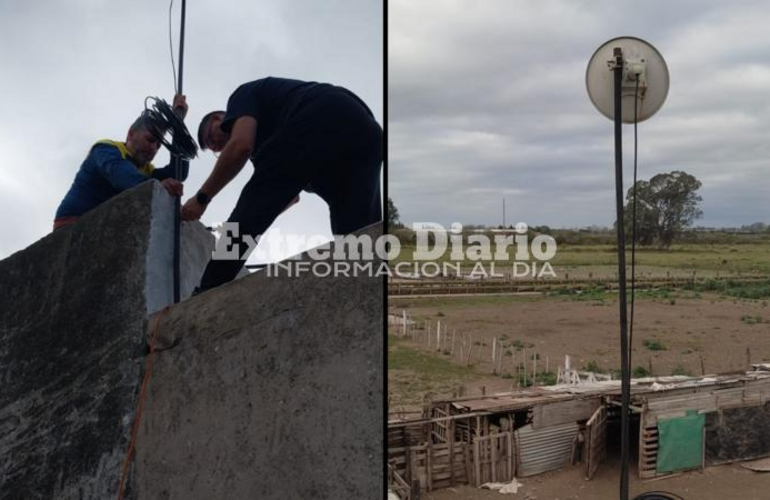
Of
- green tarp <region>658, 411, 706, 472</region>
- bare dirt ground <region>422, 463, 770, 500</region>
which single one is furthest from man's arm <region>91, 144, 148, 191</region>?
green tarp <region>658, 411, 706, 472</region>

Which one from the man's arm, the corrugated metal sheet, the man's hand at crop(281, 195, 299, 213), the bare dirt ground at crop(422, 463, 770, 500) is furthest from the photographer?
the corrugated metal sheet

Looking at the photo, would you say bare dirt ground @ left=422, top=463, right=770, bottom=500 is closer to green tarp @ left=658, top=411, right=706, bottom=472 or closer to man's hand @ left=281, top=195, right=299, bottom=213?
green tarp @ left=658, top=411, right=706, bottom=472

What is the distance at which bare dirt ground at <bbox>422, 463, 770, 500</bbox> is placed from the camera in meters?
9.32

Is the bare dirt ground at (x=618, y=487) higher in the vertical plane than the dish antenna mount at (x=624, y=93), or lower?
lower

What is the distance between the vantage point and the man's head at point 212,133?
3000mm

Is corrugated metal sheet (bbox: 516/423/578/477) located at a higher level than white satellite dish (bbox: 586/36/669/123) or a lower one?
lower

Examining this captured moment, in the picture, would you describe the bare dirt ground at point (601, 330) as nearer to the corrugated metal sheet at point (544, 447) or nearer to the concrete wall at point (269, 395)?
the corrugated metal sheet at point (544, 447)

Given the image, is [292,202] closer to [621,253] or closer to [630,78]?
[621,253]

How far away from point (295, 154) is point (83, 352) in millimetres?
1239

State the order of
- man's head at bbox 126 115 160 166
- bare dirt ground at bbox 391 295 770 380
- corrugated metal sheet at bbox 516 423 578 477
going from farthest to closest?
bare dirt ground at bbox 391 295 770 380
corrugated metal sheet at bbox 516 423 578 477
man's head at bbox 126 115 160 166

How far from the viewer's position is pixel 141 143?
10.7 feet

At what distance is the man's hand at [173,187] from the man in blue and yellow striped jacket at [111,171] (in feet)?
0.81

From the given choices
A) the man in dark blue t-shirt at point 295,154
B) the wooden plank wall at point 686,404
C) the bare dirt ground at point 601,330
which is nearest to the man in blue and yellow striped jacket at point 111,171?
the man in dark blue t-shirt at point 295,154

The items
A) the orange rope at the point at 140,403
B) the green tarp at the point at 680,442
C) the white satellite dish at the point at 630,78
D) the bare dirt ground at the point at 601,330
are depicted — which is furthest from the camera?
the bare dirt ground at the point at 601,330
